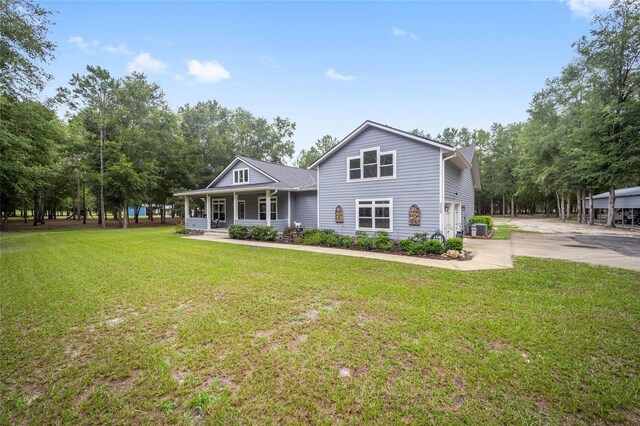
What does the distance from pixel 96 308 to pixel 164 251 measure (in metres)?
6.56

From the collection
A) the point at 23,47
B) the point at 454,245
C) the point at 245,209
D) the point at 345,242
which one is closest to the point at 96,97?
the point at 23,47

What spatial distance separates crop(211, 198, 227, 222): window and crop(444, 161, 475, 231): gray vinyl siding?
16.4 m

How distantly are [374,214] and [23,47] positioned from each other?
19.4 metres

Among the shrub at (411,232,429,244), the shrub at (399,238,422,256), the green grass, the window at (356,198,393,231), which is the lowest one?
the green grass

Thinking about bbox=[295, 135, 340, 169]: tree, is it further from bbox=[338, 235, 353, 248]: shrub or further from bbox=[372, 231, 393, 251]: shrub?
bbox=[372, 231, 393, 251]: shrub

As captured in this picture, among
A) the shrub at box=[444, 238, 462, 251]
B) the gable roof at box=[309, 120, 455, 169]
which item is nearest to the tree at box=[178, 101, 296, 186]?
the gable roof at box=[309, 120, 455, 169]

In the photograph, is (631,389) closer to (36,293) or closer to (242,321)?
(242,321)

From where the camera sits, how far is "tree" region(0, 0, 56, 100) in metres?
12.3

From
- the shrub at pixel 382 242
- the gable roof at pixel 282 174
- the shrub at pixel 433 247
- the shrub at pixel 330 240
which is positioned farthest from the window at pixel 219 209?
the shrub at pixel 433 247

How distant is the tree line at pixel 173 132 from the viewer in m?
13.5

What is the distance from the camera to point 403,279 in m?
6.60

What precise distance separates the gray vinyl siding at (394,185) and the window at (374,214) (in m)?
0.24

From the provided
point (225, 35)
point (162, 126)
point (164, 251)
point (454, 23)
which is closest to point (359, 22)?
point (454, 23)

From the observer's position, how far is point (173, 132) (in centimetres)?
3072
